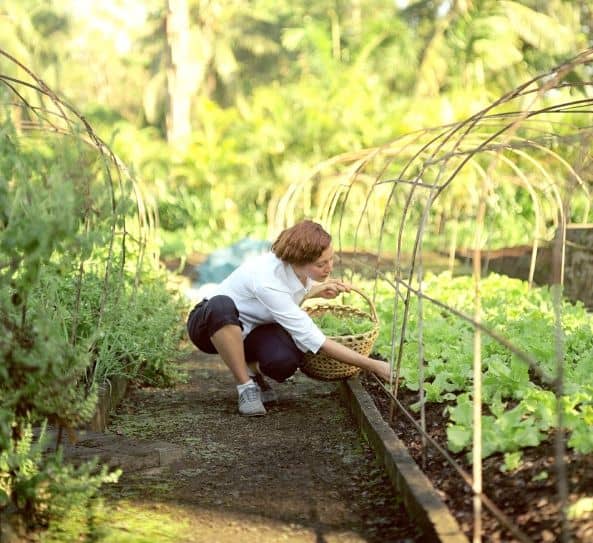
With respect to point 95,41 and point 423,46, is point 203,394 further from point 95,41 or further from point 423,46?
point 95,41

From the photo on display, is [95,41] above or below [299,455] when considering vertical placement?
above

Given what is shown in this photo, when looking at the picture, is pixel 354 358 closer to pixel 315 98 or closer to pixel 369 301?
pixel 369 301

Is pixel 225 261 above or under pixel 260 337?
under

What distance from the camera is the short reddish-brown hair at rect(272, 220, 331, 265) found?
15.2ft

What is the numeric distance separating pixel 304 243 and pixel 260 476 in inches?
55.3

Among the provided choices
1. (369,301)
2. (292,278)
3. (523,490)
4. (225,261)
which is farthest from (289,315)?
(225,261)

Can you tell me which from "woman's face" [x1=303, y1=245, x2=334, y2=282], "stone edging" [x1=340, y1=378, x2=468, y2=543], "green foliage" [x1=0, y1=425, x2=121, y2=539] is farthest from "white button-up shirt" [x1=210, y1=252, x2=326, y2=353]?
"green foliage" [x1=0, y1=425, x2=121, y2=539]

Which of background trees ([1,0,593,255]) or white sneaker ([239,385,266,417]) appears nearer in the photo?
white sneaker ([239,385,266,417])

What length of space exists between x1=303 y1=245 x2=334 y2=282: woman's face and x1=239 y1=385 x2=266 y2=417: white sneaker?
2.56 feet

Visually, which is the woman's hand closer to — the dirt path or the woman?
the woman

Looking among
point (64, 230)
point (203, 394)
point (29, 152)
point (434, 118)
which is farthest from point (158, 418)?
point (434, 118)

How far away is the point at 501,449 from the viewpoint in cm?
327

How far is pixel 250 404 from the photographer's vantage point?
4.84m

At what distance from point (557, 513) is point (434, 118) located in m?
14.4
